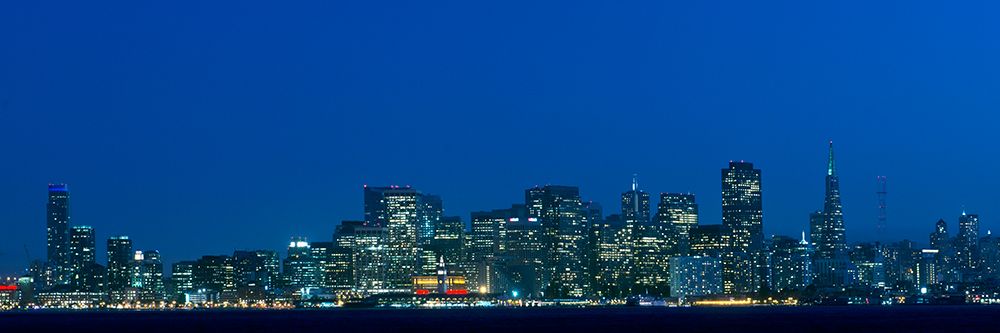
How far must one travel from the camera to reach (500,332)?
18962 centimetres

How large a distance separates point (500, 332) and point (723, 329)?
28123 mm

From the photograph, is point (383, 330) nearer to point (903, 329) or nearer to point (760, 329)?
point (760, 329)

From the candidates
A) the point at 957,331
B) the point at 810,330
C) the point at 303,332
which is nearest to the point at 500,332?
the point at 303,332

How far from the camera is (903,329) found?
194m

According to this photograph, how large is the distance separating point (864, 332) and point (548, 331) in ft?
119

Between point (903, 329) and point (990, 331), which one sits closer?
point (990, 331)

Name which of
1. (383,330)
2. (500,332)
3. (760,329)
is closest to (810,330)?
(760,329)

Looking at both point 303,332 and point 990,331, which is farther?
point 303,332

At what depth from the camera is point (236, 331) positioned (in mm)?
199125

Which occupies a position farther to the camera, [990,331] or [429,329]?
[429,329]

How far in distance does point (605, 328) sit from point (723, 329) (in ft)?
47.0

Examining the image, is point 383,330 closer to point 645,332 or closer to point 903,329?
point 645,332

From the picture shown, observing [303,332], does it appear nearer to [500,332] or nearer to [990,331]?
[500,332]

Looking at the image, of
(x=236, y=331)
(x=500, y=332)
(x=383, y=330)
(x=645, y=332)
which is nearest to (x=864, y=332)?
(x=645, y=332)
